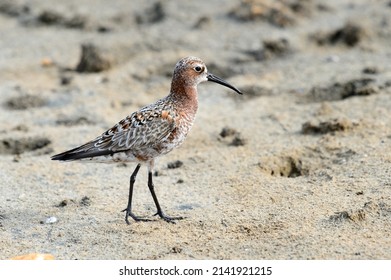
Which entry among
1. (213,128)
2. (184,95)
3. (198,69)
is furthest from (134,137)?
(213,128)

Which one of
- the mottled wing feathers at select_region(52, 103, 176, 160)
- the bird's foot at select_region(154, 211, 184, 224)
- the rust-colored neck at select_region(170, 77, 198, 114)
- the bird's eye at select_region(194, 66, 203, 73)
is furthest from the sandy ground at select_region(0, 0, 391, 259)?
the bird's eye at select_region(194, 66, 203, 73)

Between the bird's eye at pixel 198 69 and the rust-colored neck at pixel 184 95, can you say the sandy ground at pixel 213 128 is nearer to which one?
the rust-colored neck at pixel 184 95

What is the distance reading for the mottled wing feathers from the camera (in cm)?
662

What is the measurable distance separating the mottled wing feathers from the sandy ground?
57 centimetres

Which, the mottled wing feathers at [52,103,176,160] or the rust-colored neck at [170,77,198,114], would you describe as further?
the rust-colored neck at [170,77,198,114]

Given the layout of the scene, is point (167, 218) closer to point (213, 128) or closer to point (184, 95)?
point (184, 95)

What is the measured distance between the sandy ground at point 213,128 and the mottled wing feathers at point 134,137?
1.87 feet

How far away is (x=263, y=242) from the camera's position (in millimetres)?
6047

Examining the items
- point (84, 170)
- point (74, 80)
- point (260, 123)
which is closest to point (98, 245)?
point (84, 170)

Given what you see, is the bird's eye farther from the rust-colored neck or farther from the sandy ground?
the sandy ground

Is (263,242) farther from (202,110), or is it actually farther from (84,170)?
(202,110)

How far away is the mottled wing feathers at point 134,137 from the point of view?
6.62 meters

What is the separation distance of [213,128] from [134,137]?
2406mm

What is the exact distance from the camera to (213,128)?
29.4ft
